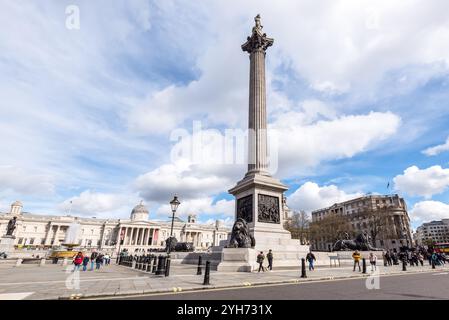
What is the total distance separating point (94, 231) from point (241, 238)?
13625 cm

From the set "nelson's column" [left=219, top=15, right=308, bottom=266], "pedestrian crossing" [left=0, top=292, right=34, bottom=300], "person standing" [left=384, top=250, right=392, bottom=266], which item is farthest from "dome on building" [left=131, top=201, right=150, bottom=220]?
"pedestrian crossing" [left=0, top=292, right=34, bottom=300]

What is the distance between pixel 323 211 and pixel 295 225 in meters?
42.0

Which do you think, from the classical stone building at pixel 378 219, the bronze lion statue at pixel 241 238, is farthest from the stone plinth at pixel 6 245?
the classical stone building at pixel 378 219

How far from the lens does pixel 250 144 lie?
89.0 feet

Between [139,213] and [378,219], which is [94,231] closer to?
[139,213]

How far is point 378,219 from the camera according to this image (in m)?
68.1

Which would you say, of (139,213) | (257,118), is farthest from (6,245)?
(139,213)

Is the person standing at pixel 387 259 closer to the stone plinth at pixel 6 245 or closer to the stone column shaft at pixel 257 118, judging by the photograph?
the stone column shaft at pixel 257 118

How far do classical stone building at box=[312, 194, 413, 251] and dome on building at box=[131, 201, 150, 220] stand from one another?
88755 millimetres

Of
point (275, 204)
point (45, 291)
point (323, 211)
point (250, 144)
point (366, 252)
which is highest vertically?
point (323, 211)

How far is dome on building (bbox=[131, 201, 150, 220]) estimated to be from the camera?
140000 mm
